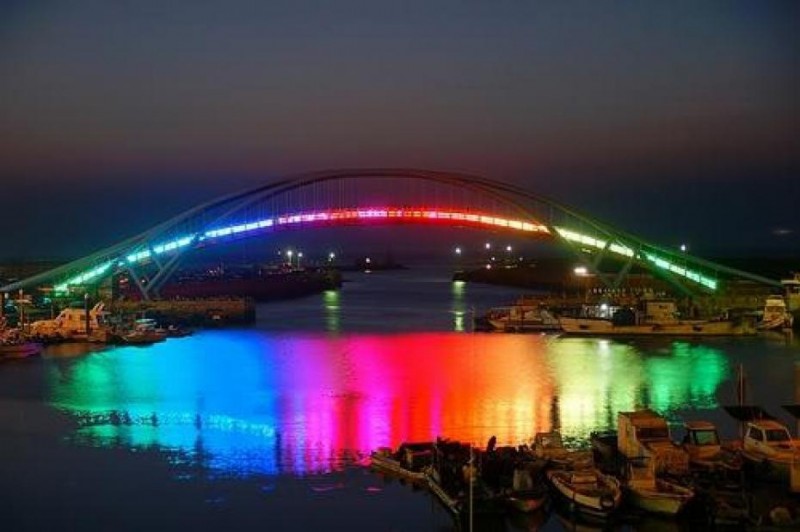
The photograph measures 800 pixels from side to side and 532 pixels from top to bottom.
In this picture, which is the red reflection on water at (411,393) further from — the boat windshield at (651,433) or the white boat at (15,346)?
the white boat at (15,346)

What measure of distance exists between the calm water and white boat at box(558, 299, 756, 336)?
1.47 m

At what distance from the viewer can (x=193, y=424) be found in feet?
67.5

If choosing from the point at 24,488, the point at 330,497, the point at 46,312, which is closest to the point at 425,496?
the point at 330,497

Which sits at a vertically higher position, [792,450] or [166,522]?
[792,450]

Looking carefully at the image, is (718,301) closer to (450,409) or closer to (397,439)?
(450,409)

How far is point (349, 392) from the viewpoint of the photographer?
970 inches

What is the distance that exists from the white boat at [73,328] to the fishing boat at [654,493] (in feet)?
92.4

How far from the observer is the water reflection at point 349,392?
61.4 ft

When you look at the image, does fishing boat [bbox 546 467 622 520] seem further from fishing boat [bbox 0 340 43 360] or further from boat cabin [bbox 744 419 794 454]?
fishing boat [bbox 0 340 43 360]

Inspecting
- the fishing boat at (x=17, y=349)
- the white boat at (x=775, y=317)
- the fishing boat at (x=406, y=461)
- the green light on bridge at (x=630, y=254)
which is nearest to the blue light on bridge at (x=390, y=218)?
the green light on bridge at (x=630, y=254)

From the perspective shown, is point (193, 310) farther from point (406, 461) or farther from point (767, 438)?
point (767, 438)

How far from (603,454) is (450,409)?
7.16 meters

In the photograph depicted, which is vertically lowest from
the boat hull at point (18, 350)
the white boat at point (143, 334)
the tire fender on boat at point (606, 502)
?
the tire fender on boat at point (606, 502)

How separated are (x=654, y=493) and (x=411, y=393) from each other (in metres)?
11.9
